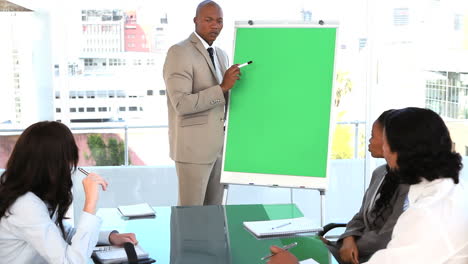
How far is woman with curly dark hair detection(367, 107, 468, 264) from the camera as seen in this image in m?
1.83

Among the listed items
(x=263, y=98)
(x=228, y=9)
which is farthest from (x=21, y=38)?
(x=263, y=98)

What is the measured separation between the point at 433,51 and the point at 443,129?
11.3ft

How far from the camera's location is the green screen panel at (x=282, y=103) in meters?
3.77

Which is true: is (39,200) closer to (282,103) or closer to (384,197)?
(384,197)

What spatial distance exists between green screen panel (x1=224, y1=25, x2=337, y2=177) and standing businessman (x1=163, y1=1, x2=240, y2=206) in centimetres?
15

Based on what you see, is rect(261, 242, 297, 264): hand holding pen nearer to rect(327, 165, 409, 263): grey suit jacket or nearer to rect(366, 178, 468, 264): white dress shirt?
rect(366, 178, 468, 264): white dress shirt

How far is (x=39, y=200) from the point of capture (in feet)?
7.52

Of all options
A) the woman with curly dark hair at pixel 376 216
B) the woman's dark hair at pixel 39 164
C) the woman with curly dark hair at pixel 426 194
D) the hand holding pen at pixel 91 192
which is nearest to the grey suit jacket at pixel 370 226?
Result: the woman with curly dark hair at pixel 376 216

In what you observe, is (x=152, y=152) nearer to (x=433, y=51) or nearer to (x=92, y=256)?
(x=433, y=51)

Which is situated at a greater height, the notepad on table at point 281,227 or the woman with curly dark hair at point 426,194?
the woman with curly dark hair at point 426,194

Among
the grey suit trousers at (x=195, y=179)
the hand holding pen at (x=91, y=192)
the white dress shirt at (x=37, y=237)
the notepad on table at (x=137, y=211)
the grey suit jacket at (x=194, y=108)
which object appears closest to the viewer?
the white dress shirt at (x=37, y=237)

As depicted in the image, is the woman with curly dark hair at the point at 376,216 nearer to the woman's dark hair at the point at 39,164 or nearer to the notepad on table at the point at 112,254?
the notepad on table at the point at 112,254

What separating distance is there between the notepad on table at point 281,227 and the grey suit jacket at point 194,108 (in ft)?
3.58

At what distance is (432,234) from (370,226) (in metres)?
1.36
